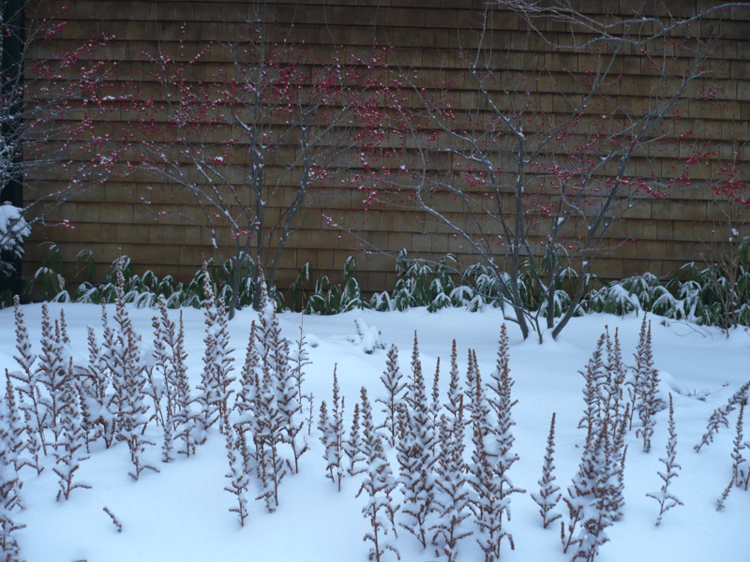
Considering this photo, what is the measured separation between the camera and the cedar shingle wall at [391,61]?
18.9 feet

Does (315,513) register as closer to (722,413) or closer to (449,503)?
(449,503)

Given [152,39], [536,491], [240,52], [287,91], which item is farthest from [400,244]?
[536,491]

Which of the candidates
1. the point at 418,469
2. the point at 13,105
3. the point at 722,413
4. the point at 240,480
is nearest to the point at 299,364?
the point at 240,480

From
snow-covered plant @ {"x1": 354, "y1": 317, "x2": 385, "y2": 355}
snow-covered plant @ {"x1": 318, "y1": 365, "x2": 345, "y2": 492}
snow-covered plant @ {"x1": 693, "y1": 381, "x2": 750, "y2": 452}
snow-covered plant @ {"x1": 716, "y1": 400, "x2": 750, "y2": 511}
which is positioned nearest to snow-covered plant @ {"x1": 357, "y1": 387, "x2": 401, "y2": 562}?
snow-covered plant @ {"x1": 318, "y1": 365, "x2": 345, "y2": 492}

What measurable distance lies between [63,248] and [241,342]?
132 inches

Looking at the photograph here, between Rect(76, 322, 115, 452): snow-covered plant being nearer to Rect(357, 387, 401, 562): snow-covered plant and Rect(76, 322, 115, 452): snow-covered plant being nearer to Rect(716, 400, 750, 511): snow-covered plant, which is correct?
Rect(357, 387, 401, 562): snow-covered plant

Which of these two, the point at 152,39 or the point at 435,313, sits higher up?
the point at 152,39

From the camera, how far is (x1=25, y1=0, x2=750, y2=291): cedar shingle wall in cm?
575

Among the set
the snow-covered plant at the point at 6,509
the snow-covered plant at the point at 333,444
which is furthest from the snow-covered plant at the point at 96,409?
the snow-covered plant at the point at 333,444

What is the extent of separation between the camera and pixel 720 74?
225 inches

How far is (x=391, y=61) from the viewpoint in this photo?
5.79 meters

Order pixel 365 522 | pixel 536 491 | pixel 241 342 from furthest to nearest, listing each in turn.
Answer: pixel 241 342
pixel 536 491
pixel 365 522

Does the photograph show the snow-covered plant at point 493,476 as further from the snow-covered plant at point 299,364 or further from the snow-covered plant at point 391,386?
the snow-covered plant at point 299,364

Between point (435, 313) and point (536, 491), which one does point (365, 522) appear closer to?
point (536, 491)
